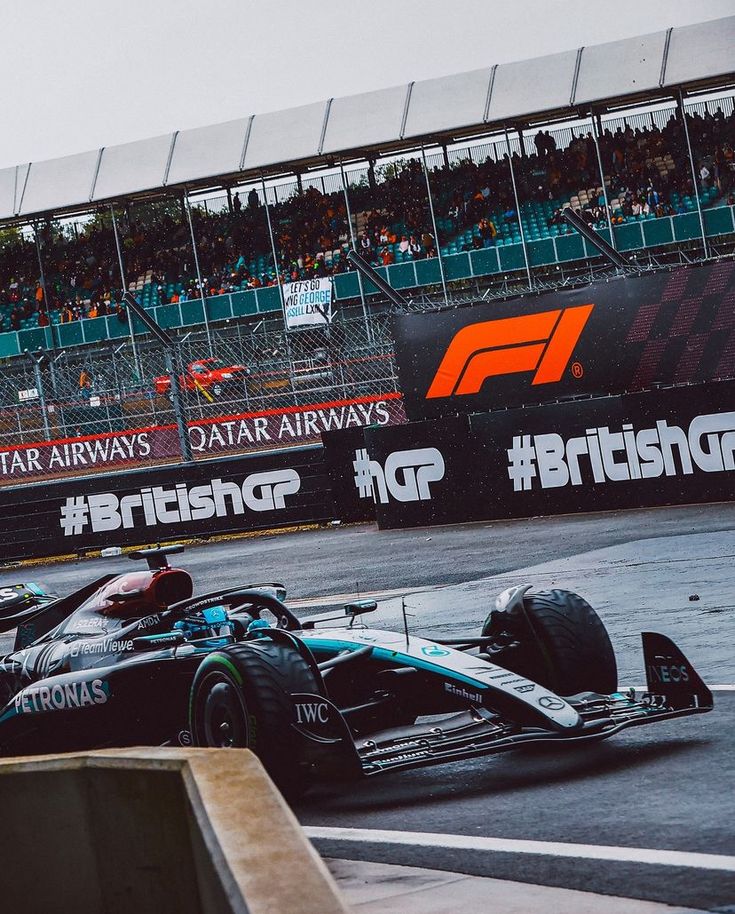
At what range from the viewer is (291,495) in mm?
19625

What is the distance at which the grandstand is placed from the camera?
3009 cm

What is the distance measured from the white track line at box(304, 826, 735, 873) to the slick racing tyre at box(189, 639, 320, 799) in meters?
0.33

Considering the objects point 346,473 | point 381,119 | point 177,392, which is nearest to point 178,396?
point 177,392

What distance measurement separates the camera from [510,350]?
17531mm

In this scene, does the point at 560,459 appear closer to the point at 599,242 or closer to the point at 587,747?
the point at 599,242

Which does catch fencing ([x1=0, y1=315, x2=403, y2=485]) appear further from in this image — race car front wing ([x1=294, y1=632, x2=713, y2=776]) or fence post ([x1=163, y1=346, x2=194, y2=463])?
race car front wing ([x1=294, y1=632, x2=713, y2=776])

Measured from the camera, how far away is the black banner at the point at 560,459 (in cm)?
1583

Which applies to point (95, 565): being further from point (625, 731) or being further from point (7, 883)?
point (7, 883)

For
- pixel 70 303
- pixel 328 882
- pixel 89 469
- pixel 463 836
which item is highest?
pixel 70 303

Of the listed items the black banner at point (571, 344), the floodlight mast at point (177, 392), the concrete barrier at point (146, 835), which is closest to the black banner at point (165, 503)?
the floodlight mast at point (177, 392)

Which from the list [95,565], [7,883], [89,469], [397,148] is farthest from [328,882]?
[397,148]

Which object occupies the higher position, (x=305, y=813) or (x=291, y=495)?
(x=291, y=495)

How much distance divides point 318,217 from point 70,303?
7.31 m

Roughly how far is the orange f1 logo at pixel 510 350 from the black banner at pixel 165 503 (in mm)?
2453
